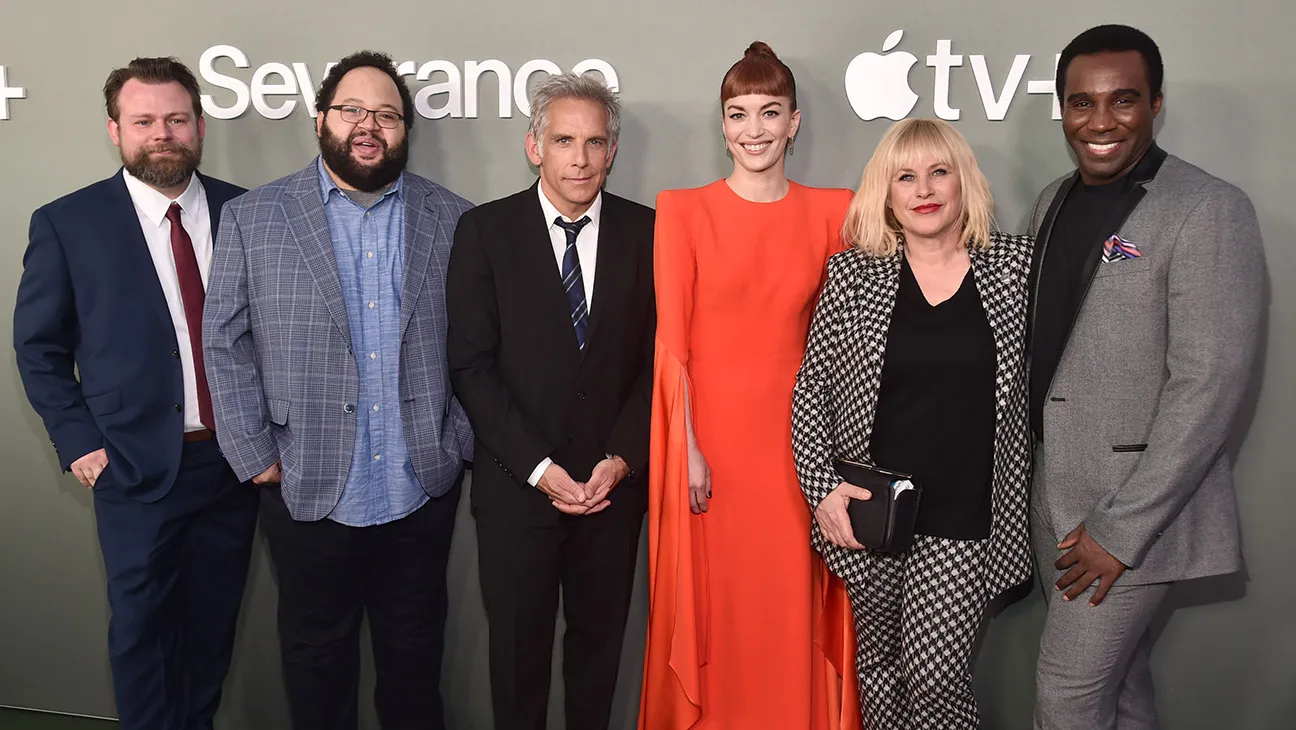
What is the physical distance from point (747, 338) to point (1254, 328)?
1.18 meters

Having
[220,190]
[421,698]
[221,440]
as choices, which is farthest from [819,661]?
[220,190]

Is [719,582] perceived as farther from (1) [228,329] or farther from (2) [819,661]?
(1) [228,329]

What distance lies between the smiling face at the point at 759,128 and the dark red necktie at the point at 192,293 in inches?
62.6

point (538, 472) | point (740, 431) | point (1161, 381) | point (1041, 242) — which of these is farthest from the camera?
point (740, 431)

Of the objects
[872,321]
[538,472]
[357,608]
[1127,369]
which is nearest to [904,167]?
[872,321]

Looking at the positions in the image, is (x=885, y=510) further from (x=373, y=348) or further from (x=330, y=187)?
(x=330, y=187)

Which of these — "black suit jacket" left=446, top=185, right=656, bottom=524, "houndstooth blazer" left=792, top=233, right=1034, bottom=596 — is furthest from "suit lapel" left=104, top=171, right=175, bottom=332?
"houndstooth blazer" left=792, top=233, right=1034, bottom=596

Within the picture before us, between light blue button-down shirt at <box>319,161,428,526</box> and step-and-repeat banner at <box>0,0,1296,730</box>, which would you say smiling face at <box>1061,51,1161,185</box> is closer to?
step-and-repeat banner at <box>0,0,1296,730</box>

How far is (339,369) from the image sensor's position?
2621mm

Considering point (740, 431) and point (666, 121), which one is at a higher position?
point (666, 121)

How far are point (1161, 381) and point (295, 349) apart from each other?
2.18 metres

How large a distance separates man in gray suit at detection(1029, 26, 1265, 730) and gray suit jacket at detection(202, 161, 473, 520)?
165 cm

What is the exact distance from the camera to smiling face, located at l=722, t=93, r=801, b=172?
2.55 metres

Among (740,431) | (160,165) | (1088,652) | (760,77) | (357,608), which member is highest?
(760,77)
